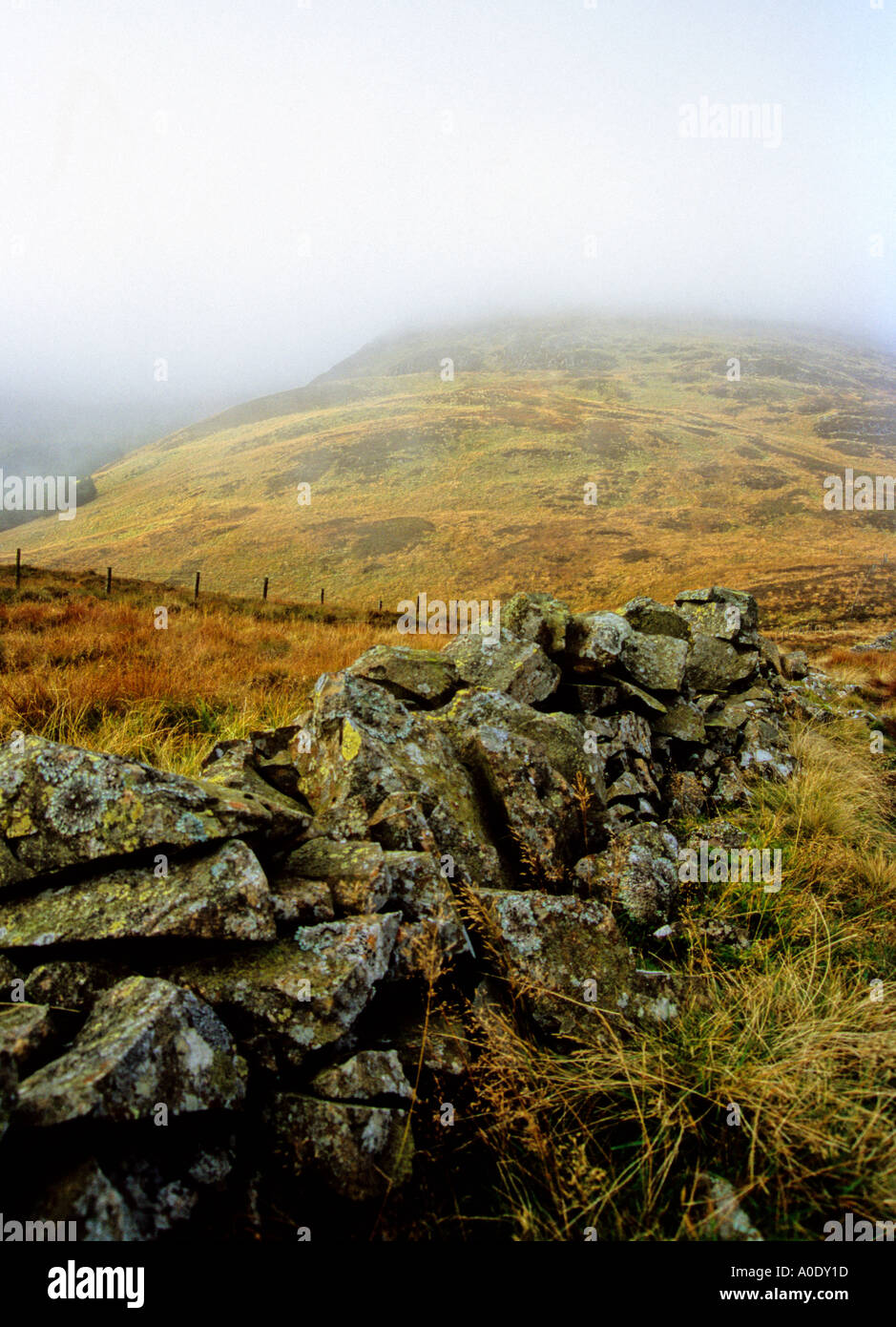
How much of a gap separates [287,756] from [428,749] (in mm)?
A: 1289

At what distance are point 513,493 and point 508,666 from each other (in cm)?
7226

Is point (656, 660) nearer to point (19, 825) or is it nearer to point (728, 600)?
point (728, 600)

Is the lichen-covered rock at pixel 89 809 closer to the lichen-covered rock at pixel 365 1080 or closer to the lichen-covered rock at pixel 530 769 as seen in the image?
the lichen-covered rock at pixel 365 1080

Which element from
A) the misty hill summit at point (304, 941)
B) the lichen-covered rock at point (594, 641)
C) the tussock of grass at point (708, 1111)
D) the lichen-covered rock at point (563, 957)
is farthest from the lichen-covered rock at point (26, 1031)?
the lichen-covered rock at point (594, 641)

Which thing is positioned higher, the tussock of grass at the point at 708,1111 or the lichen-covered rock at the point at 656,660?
the lichen-covered rock at the point at 656,660

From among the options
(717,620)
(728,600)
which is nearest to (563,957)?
(717,620)

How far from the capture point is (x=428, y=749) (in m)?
5.04

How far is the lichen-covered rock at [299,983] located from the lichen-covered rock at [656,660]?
575cm

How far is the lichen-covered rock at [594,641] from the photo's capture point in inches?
294

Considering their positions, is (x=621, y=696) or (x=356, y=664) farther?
(x=621, y=696)

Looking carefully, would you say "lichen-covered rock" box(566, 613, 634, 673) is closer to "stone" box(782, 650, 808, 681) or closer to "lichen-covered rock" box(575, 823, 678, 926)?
"lichen-covered rock" box(575, 823, 678, 926)

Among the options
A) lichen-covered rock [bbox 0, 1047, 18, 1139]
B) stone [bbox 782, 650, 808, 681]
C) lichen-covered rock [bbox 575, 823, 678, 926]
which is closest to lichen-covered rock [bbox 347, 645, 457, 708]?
lichen-covered rock [bbox 575, 823, 678, 926]
